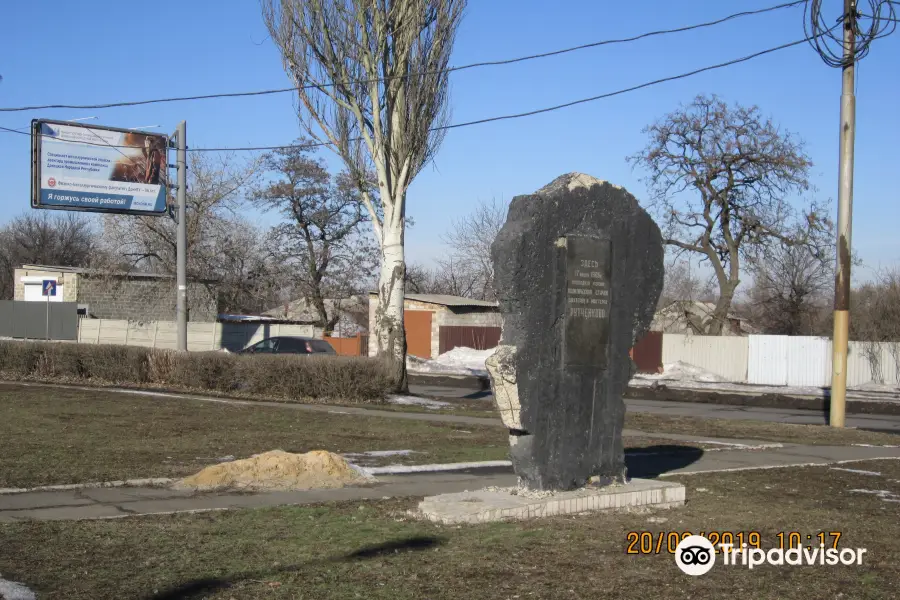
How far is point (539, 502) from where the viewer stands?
8297 mm

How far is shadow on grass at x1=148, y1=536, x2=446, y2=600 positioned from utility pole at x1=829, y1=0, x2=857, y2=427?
14123 mm

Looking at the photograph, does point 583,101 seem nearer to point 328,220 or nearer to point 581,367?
point 581,367

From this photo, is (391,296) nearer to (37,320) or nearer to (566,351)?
(566,351)

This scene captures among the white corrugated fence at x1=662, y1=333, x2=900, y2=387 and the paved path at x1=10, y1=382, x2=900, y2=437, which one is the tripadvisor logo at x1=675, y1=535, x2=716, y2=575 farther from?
the white corrugated fence at x1=662, y1=333, x2=900, y2=387

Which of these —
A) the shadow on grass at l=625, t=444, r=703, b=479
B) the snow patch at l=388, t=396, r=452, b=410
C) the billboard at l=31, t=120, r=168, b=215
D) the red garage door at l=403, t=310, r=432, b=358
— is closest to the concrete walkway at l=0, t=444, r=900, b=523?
the shadow on grass at l=625, t=444, r=703, b=479

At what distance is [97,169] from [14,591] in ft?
79.8

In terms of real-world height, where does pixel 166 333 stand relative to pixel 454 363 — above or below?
above

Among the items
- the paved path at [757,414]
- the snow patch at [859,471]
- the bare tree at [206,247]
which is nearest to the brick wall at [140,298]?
the bare tree at [206,247]

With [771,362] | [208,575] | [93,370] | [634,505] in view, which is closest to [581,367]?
[634,505]

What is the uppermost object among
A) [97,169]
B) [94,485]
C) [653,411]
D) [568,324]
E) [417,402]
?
[97,169]

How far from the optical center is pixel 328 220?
51.7 meters

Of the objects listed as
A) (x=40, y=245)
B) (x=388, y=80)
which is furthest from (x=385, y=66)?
(x=40, y=245)

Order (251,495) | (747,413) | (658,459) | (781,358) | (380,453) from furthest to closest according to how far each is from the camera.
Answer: (781,358), (747,413), (658,459), (380,453), (251,495)

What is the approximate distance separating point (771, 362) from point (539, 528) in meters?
30.7
